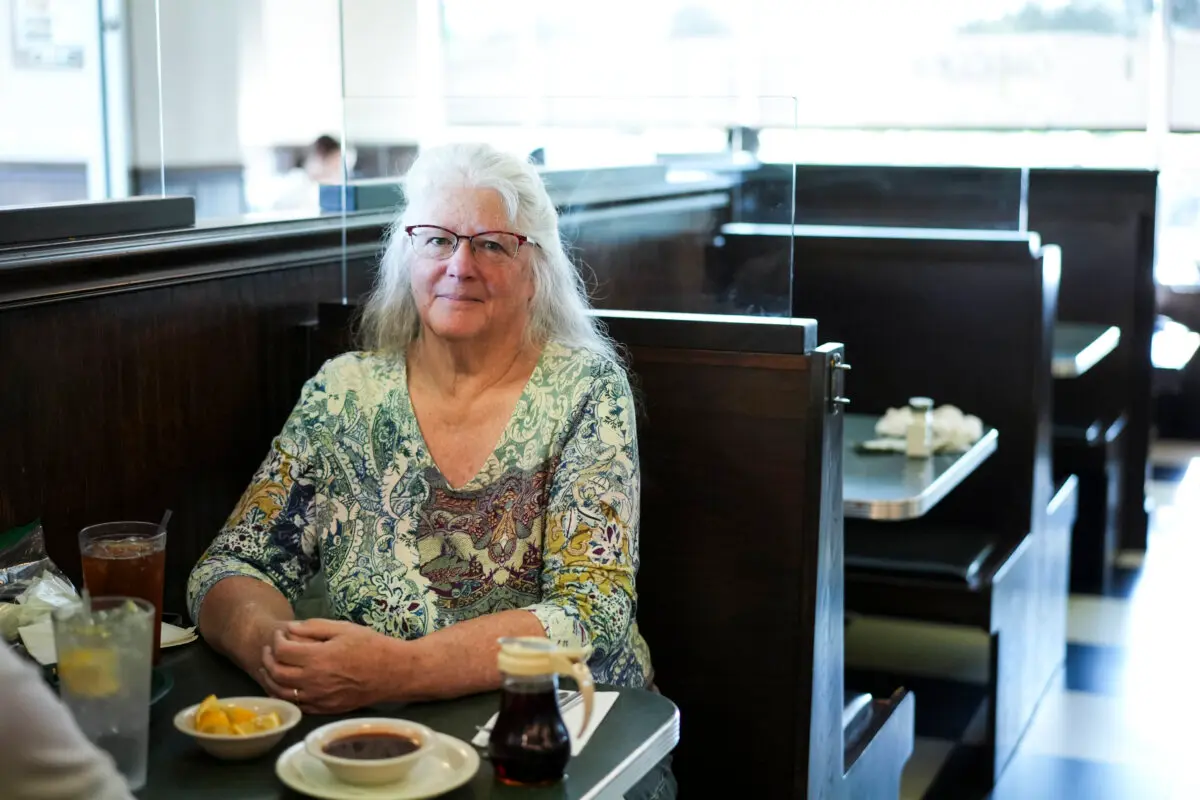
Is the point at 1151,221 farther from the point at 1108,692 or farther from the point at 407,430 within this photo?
the point at 407,430

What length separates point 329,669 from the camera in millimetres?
1524

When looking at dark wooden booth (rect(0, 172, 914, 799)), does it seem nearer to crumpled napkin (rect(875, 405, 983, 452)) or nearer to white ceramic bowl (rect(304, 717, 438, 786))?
white ceramic bowl (rect(304, 717, 438, 786))

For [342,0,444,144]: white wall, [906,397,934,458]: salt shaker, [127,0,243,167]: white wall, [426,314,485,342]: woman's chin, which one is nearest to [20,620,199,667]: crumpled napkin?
[426,314,485,342]: woman's chin

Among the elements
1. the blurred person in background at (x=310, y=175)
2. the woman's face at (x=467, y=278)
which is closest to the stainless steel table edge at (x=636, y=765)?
the woman's face at (x=467, y=278)

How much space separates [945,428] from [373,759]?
6.55ft

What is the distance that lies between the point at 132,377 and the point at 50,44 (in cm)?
453

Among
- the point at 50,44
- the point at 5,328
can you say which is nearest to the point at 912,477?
the point at 5,328

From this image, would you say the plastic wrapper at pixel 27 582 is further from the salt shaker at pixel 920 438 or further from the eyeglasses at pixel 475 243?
the salt shaker at pixel 920 438

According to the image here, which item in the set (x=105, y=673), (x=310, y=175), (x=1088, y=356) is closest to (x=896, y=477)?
(x=1088, y=356)

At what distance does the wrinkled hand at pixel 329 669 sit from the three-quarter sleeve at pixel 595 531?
9.6 inches

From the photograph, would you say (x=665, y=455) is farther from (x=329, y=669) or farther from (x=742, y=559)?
(x=329, y=669)

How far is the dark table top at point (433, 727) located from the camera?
1.29 m

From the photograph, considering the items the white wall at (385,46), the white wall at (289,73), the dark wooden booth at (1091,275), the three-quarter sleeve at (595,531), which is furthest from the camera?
the white wall at (289,73)

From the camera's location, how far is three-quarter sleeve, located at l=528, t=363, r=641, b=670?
1.76 metres
